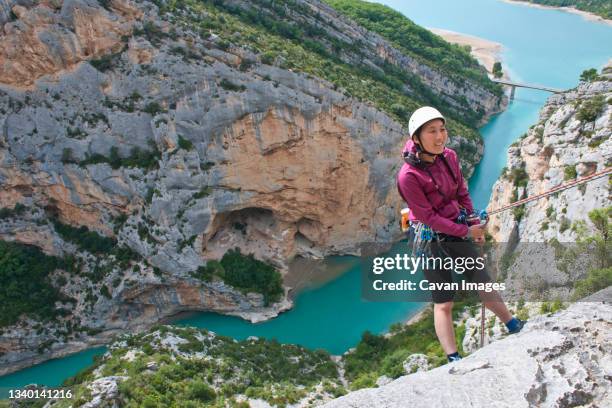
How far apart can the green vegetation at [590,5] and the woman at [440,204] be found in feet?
221

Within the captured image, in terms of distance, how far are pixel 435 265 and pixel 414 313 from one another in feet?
50.0

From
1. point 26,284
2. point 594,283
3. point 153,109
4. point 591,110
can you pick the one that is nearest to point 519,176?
→ point 591,110

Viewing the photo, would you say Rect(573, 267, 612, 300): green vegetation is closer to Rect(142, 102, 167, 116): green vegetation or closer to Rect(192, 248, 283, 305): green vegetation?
Rect(192, 248, 283, 305): green vegetation

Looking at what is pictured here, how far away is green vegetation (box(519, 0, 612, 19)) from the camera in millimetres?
58531

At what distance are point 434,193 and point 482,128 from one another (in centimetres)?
3260

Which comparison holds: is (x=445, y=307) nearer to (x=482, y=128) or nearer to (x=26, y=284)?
(x=26, y=284)

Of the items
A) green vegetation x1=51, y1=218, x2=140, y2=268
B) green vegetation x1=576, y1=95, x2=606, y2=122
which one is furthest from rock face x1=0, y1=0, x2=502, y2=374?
green vegetation x1=576, y1=95, x2=606, y2=122

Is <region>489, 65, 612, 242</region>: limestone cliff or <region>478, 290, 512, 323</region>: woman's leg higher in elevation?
<region>489, 65, 612, 242</region>: limestone cliff

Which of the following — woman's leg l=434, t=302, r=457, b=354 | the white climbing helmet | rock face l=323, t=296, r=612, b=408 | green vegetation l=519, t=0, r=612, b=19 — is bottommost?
rock face l=323, t=296, r=612, b=408

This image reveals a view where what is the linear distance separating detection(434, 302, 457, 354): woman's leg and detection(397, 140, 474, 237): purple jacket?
26.6 inches

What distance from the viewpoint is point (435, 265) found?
4.27m

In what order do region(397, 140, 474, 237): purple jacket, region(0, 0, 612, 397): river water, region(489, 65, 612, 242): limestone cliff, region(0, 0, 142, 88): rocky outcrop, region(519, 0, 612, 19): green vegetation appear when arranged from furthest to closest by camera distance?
Result: region(519, 0, 612, 19): green vegetation < region(0, 0, 612, 397): river water < region(0, 0, 142, 88): rocky outcrop < region(489, 65, 612, 242): limestone cliff < region(397, 140, 474, 237): purple jacket

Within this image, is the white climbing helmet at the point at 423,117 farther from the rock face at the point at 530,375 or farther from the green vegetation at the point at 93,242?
Result: the green vegetation at the point at 93,242

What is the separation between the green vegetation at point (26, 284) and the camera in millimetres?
18344
